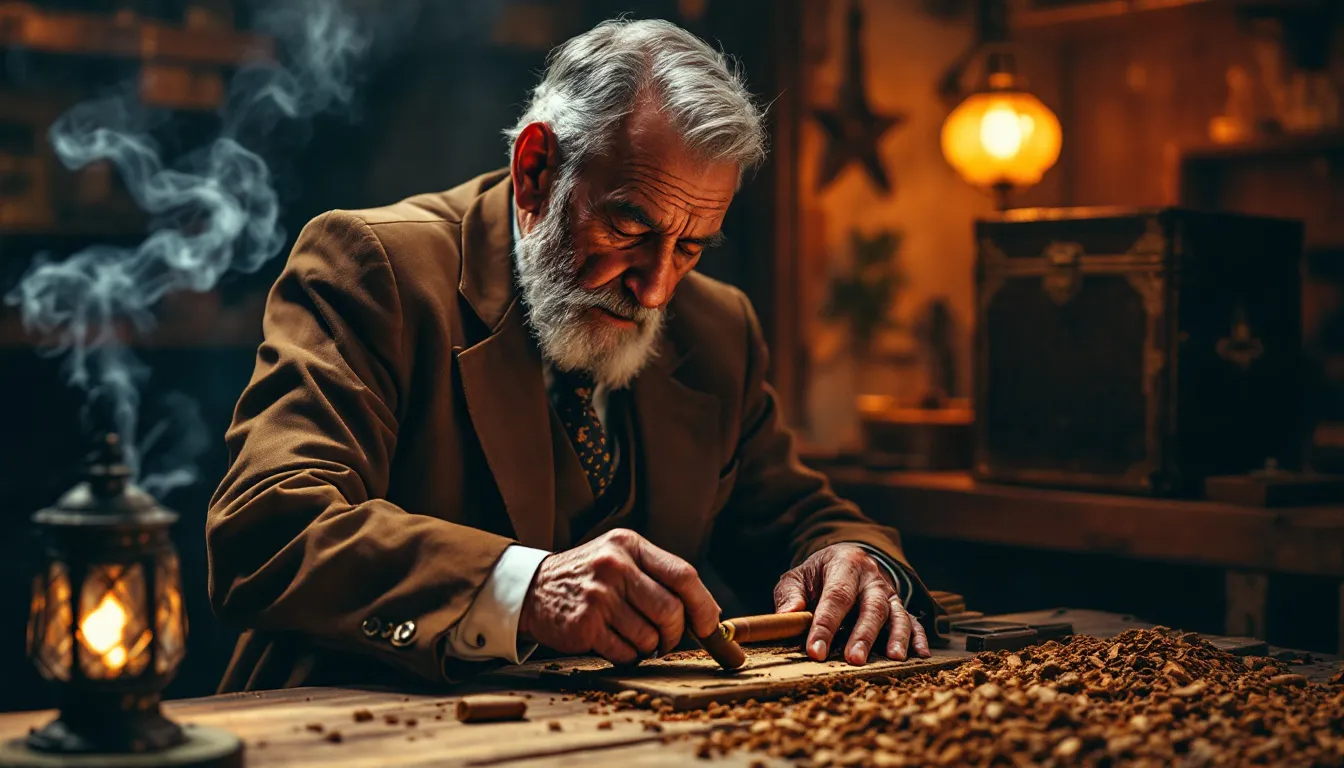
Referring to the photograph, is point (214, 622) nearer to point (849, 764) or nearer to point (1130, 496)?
point (1130, 496)

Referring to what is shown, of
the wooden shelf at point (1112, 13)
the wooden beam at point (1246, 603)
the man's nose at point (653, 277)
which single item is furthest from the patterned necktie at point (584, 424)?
the wooden shelf at point (1112, 13)

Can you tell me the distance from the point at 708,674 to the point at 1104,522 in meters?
2.00

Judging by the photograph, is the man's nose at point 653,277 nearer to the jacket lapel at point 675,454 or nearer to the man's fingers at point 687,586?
the jacket lapel at point 675,454

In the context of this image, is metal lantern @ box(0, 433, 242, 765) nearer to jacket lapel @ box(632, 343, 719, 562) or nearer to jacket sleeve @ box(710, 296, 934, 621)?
jacket lapel @ box(632, 343, 719, 562)

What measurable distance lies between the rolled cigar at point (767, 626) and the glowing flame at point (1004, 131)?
2958 millimetres

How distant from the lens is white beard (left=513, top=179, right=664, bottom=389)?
2.61 meters

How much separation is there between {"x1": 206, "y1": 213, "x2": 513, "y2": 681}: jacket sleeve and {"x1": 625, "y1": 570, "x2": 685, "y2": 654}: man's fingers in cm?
22

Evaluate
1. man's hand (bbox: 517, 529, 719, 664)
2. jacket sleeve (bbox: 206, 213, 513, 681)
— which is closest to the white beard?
jacket sleeve (bbox: 206, 213, 513, 681)

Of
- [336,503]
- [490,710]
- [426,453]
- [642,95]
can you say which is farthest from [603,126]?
[490,710]

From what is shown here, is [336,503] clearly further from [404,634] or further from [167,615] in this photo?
[167,615]

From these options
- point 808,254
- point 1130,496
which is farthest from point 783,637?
point 808,254

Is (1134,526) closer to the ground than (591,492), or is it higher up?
closer to the ground

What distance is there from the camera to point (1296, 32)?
5.71 m

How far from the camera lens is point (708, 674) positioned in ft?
6.87
